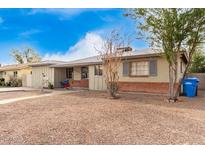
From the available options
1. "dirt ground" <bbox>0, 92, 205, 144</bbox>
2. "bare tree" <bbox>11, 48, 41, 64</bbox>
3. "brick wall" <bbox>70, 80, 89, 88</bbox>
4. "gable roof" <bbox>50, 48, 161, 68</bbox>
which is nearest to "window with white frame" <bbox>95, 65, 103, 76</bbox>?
"gable roof" <bbox>50, 48, 161, 68</bbox>

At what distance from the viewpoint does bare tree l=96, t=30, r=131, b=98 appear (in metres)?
12.4

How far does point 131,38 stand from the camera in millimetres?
13320

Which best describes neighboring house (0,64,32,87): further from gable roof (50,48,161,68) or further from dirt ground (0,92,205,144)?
dirt ground (0,92,205,144)

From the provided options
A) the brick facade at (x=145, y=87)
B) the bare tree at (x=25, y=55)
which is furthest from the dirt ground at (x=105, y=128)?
the bare tree at (x=25, y=55)

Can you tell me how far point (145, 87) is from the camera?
14.2m

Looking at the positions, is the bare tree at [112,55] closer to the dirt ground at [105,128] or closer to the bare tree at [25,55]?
the dirt ground at [105,128]

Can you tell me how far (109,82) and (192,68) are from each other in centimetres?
1585

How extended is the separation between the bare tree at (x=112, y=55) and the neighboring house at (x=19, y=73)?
14922 mm

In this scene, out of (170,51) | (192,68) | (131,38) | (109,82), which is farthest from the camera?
(192,68)

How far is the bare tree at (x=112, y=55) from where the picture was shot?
40.6 ft

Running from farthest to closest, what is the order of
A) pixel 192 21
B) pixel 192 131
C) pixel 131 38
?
pixel 131 38
pixel 192 21
pixel 192 131

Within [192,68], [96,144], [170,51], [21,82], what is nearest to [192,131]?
[96,144]

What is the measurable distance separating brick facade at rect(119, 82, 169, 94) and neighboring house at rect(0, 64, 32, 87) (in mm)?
14364
